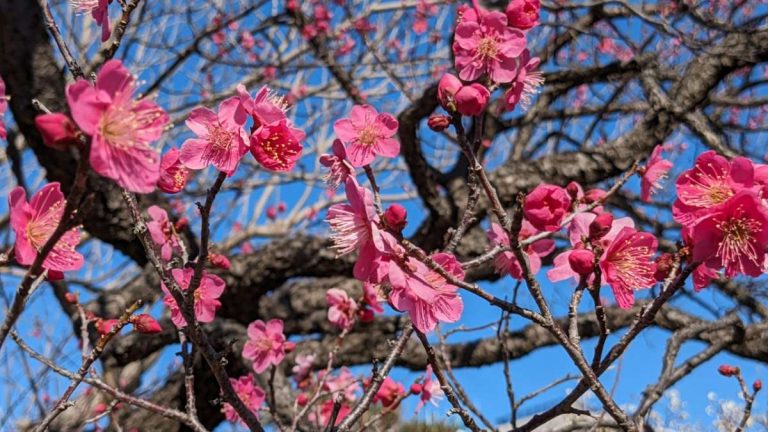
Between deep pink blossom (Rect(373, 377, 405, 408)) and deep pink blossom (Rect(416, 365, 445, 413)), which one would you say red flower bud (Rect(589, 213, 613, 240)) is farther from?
deep pink blossom (Rect(416, 365, 445, 413))

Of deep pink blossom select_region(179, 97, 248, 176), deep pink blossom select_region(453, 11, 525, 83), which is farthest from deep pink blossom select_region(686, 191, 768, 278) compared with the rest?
deep pink blossom select_region(179, 97, 248, 176)

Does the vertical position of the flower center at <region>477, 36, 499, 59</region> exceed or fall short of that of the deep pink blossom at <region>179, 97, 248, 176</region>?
it exceeds it

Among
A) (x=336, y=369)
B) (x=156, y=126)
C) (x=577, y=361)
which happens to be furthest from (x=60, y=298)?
(x=577, y=361)

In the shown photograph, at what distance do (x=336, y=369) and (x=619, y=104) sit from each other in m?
2.59

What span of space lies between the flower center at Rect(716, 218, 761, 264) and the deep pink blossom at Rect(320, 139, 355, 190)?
57 cm

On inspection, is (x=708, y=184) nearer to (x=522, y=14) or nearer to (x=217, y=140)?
(x=522, y=14)

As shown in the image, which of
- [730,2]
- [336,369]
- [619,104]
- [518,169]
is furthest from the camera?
[619,104]

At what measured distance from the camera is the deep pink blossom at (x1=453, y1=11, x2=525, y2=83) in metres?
1.19

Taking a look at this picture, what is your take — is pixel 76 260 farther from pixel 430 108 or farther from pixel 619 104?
pixel 619 104

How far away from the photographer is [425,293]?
0.91 meters

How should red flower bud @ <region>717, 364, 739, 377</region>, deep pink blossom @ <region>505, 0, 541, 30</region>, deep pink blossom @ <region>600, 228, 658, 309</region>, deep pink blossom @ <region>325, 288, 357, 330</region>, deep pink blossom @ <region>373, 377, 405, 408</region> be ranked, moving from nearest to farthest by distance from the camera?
deep pink blossom @ <region>600, 228, 658, 309</region>
deep pink blossom @ <region>505, 0, 541, 30</region>
red flower bud @ <region>717, 364, 739, 377</region>
deep pink blossom @ <region>325, 288, 357, 330</region>
deep pink blossom @ <region>373, 377, 405, 408</region>

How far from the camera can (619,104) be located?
4.31 meters

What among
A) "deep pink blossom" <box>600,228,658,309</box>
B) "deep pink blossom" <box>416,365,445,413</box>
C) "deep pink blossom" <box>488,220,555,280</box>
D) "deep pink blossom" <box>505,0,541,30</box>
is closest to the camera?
"deep pink blossom" <box>600,228,658,309</box>

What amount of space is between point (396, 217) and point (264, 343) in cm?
130
